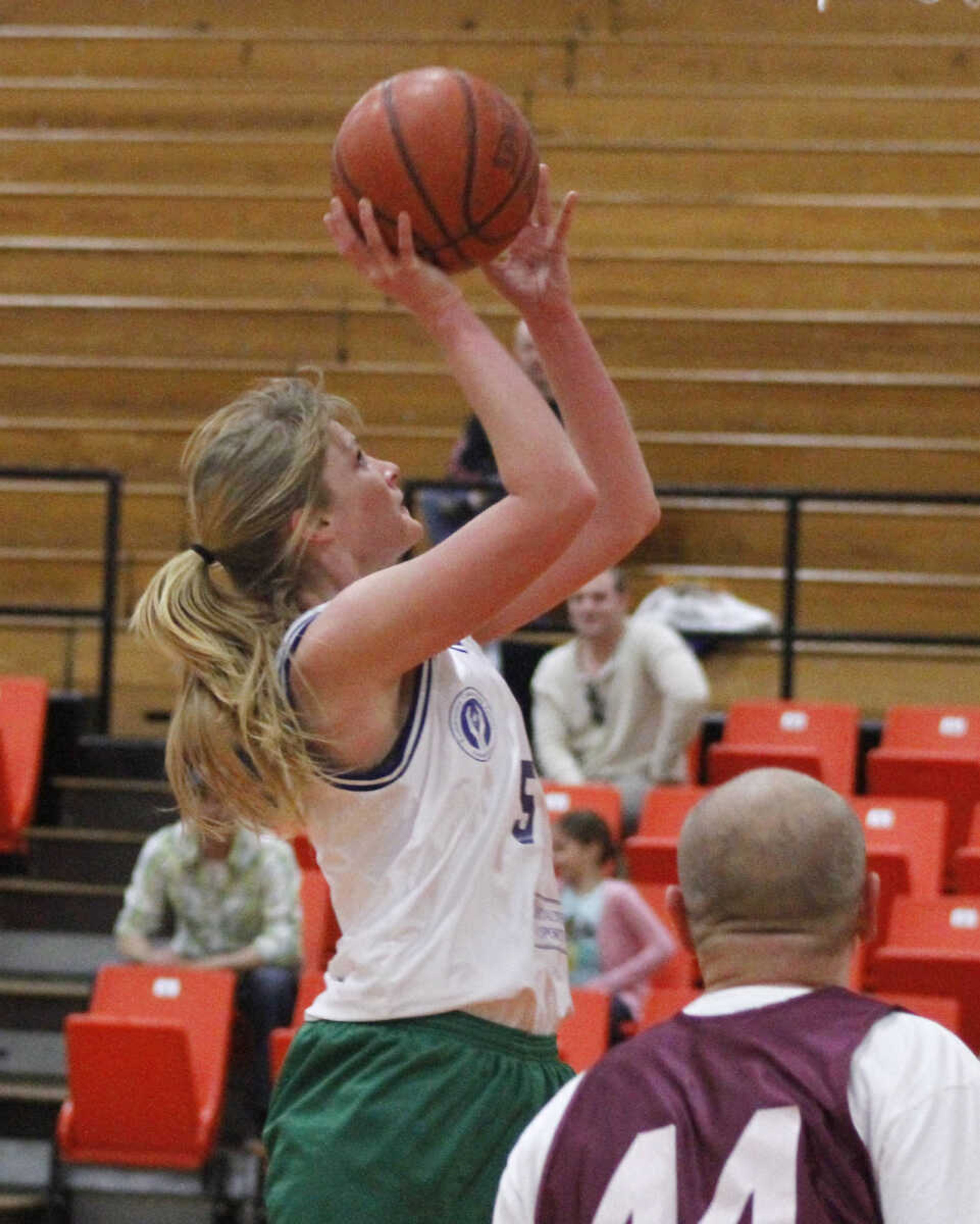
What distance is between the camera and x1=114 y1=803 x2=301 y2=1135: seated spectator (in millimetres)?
4715

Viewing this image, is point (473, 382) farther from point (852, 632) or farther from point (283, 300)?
point (283, 300)

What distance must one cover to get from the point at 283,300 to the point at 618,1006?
154 inches

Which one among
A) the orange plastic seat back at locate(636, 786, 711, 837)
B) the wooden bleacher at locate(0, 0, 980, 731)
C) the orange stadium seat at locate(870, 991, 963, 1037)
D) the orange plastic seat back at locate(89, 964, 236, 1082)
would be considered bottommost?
the orange plastic seat back at locate(89, 964, 236, 1082)

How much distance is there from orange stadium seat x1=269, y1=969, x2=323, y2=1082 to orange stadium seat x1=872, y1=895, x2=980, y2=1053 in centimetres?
123

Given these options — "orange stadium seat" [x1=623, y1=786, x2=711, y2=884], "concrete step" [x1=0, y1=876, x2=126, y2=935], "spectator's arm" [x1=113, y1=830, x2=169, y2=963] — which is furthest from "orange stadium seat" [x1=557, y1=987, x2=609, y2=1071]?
"concrete step" [x1=0, y1=876, x2=126, y2=935]

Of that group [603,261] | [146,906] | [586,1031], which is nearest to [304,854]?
[146,906]

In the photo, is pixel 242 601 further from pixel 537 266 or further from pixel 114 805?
pixel 114 805

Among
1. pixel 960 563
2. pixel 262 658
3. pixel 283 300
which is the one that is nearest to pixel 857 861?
pixel 262 658

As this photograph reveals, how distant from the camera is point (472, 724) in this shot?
1900 millimetres

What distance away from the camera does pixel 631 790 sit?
16.8ft

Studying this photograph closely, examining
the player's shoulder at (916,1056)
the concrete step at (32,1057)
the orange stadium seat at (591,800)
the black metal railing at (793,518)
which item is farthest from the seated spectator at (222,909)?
the player's shoulder at (916,1056)

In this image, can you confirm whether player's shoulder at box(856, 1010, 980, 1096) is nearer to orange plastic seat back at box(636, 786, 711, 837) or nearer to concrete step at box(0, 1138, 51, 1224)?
orange plastic seat back at box(636, 786, 711, 837)

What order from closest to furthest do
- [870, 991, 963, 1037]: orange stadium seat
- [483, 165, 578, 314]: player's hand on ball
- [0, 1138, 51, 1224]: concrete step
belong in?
[483, 165, 578, 314]: player's hand on ball
[870, 991, 963, 1037]: orange stadium seat
[0, 1138, 51, 1224]: concrete step

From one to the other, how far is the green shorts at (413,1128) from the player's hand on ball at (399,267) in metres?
0.67
